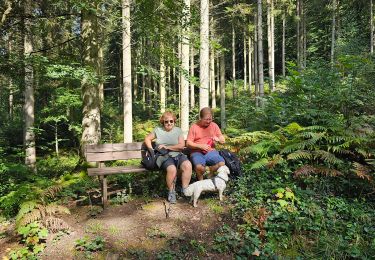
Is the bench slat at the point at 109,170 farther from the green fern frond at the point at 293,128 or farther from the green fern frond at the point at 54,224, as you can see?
the green fern frond at the point at 293,128

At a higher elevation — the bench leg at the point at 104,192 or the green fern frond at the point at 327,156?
the green fern frond at the point at 327,156

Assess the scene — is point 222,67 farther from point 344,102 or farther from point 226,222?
point 226,222

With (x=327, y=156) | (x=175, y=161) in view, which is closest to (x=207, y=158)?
(x=175, y=161)

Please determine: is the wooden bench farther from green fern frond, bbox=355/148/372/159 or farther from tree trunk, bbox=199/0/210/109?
green fern frond, bbox=355/148/372/159

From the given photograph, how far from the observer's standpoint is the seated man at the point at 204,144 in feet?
19.6

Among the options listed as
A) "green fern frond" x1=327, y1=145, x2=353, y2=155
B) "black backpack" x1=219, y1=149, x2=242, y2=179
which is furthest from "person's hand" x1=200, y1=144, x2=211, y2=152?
"green fern frond" x1=327, y1=145, x2=353, y2=155

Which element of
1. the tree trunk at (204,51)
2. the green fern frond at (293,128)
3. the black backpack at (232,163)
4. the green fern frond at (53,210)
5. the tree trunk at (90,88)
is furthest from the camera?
the tree trunk at (204,51)

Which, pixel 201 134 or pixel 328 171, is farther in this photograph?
pixel 201 134

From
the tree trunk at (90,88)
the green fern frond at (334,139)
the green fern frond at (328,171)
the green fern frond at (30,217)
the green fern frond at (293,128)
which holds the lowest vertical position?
the green fern frond at (30,217)

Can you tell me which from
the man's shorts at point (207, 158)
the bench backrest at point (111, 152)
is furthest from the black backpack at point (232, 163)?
the bench backrest at point (111, 152)

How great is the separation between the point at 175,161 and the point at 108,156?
1475mm

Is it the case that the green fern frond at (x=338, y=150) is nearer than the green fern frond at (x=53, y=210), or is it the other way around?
the green fern frond at (x=53, y=210)

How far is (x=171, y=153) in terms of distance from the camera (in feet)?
19.7

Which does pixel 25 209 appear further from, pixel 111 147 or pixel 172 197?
pixel 172 197
